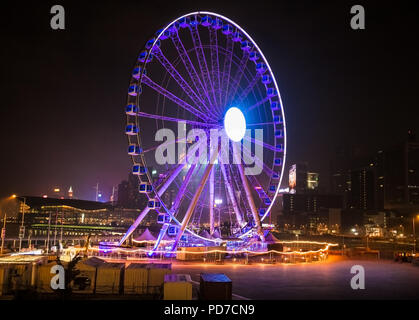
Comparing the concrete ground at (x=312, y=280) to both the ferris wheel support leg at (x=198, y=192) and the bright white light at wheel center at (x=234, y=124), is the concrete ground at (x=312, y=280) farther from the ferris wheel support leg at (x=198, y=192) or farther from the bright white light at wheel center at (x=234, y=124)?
the bright white light at wheel center at (x=234, y=124)

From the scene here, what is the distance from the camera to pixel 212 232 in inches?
1703

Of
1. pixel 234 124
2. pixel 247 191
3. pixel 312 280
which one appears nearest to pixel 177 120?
pixel 234 124

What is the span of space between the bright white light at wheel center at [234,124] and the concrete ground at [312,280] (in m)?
10.6

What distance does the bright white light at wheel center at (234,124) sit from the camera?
1357 inches

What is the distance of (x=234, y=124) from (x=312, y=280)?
13592mm

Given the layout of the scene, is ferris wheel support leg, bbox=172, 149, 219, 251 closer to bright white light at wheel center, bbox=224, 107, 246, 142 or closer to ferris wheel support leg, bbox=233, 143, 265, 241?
ferris wheel support leg, bbox=233, 143, 265, 241

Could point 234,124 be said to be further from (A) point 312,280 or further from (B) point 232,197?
(A) point 312,280

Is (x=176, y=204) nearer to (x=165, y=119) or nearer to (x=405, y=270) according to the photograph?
(x=165, y=119)

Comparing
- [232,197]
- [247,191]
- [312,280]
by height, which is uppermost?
[247,191]

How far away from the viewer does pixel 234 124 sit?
113 ft

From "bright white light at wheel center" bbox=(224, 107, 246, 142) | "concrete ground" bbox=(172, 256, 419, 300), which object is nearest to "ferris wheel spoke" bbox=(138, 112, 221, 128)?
"bright white light at wheel center" bbox=(224, 107, 246, 142)

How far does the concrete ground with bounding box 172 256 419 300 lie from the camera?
22.9 meters
